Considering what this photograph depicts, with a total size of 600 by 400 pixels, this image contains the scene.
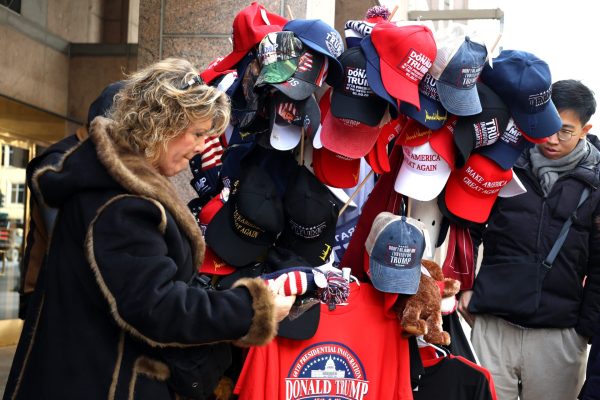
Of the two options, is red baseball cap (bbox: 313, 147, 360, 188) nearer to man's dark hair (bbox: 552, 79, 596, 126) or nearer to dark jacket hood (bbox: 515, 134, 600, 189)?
dark jacket hood (bbox: 515, 134, 600, 189)

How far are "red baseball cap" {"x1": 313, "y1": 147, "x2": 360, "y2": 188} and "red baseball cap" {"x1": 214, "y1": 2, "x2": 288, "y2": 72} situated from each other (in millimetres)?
502

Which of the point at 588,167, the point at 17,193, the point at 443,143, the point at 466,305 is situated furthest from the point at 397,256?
the point at 17,193

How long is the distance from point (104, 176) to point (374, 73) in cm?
117

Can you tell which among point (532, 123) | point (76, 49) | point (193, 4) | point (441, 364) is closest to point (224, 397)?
point (441, 364)

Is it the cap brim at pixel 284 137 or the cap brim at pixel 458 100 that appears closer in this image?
the cap brim at pixel 458 100

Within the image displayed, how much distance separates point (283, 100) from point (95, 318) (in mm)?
1166

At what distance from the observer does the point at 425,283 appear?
316cm

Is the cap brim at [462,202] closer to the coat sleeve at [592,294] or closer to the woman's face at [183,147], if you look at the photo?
the coat sleeve at [592,294]

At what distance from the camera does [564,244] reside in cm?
418

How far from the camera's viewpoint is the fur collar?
7.55 feet

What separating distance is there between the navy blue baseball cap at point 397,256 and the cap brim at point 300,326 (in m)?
0.28

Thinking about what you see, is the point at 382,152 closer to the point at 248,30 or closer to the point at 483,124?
the point at 483,124

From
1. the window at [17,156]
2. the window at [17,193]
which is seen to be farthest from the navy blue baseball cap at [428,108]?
the window at [17,193]

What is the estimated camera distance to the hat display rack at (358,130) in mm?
3025
